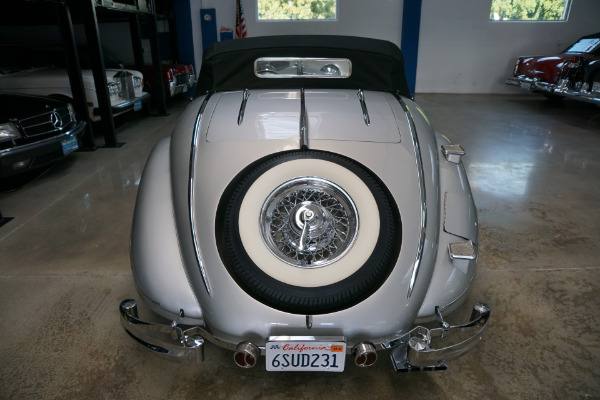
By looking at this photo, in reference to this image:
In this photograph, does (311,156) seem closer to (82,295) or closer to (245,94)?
(245,94)

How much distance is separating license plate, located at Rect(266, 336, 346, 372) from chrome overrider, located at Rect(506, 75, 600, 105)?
23.6ft

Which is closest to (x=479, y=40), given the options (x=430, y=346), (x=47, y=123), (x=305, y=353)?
(x=47, y=123)

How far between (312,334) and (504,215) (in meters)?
2.53

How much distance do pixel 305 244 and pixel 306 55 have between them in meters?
1.56

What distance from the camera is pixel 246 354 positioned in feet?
4.53

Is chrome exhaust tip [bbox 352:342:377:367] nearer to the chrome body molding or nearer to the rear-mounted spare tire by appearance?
the rear-mounted spare tire

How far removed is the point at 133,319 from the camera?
1.53m

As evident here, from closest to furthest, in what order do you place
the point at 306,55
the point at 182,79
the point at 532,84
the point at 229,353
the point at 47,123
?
the point at 229,353
the point at 306,55
the point at 47,123
the point at 532,84
the point at 182,79

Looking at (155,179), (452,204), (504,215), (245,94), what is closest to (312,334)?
(452,204)

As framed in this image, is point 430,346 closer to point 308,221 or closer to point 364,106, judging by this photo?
point 308,221

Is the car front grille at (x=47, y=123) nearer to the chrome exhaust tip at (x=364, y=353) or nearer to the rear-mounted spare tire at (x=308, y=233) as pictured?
the rear-mounted spare tire at (x=308, y=233)

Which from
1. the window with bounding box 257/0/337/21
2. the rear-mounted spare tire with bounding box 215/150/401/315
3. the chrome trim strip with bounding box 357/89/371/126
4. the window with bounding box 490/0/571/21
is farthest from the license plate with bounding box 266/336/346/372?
the window with bounding box 490/0/571/21

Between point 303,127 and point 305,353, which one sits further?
point 303,127

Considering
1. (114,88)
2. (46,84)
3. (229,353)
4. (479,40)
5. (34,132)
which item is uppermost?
(479,40)
